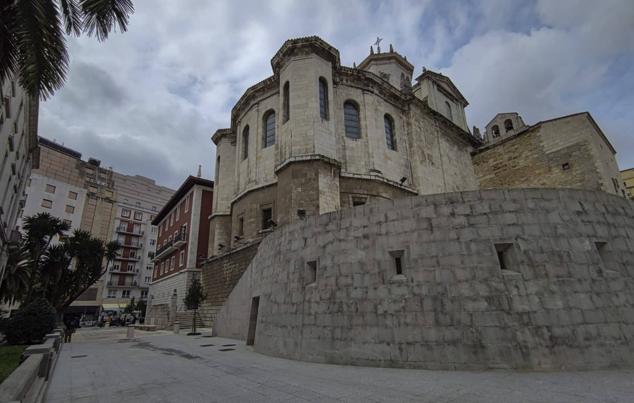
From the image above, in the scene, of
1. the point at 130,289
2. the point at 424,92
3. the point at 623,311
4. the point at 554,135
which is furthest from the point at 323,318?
the point at 130,289

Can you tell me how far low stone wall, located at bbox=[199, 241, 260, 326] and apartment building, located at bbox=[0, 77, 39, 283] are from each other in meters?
11.0

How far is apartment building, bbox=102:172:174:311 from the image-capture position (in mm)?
50844

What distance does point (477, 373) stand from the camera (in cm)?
594

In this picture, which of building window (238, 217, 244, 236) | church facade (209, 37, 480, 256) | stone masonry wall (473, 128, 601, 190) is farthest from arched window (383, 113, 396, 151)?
building window (238, 217, 244, 236)

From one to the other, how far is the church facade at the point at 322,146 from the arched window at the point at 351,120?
0.07m

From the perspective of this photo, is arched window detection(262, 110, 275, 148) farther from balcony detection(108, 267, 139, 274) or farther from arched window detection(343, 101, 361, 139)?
balcony detection(108, 267, 139, 274)

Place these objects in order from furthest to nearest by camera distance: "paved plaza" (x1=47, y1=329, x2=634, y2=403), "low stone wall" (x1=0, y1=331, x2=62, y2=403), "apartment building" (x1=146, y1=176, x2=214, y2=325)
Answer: "apartment building" (x1=146, y1=176, x2=214, y2=325), "paved plaza" (x1=47, y1=329, x2=634, y2=403), "low stone wall" (x1=0, y1=331, x2=62, y2=403)

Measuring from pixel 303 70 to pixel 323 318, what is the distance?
14938 mm

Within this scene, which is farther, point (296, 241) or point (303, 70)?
point (303, 70)

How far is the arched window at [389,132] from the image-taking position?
20672 mm

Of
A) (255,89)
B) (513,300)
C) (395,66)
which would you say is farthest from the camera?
(395,66)

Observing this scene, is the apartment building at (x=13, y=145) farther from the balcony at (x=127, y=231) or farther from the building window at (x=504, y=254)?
the balcony at (x=127, y=231)

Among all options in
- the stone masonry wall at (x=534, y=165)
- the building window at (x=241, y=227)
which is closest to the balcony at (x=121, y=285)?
the building window at (x=241, y=227)

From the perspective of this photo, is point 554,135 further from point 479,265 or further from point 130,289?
point 130,289
